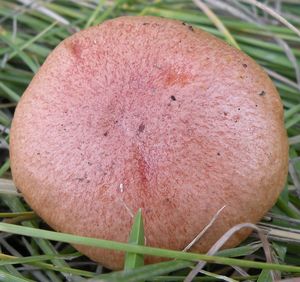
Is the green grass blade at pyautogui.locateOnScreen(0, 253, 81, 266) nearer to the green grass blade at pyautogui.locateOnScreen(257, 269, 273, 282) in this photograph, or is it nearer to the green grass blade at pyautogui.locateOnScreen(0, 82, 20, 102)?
the green grass blade at pyautogui.locateOnScreen(257, 269, 273, 282)

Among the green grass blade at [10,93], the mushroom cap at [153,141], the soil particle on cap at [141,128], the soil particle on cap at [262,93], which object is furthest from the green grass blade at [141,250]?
the green grass blade at [10,93]

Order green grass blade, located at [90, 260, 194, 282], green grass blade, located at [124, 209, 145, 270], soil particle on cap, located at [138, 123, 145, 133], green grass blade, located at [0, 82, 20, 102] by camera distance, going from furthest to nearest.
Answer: green grass blade, located at [0, 82, 20, 102], soil particle on cap, located at [138, 123, 145, 133], green grass blade, located at [124, 209, 145, 270], green grass blade, located at [90, 260, 194, 282]

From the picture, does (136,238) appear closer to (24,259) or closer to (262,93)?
(24,259)

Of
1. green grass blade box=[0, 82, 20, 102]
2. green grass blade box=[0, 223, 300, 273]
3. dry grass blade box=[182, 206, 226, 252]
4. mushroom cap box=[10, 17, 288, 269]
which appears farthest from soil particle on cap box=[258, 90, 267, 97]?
green grass blade box=[0, 82, 20, 102]

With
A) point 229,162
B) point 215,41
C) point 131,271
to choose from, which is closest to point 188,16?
point 215,41

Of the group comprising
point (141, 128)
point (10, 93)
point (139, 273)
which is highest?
point (141, 128)

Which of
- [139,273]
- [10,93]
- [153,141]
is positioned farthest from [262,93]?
[10,93]

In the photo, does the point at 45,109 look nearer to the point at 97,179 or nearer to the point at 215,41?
the point at 97,179

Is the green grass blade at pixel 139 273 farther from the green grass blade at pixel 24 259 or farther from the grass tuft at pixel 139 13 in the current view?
the green grass blade at pixel 24 259

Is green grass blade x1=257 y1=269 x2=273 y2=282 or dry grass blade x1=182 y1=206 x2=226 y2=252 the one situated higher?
dry grass blade x1=182 y1=206 x2=226 y2=252
